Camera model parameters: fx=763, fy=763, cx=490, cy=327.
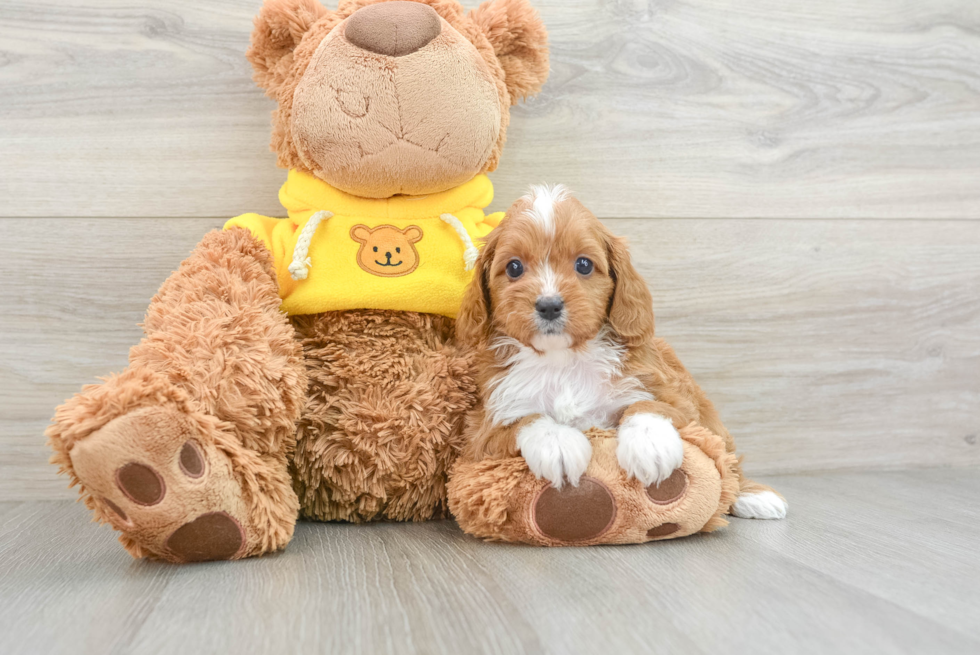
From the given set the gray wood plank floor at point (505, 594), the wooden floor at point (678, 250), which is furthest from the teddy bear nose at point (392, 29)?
the gray wood plank floor at point (505, 594)

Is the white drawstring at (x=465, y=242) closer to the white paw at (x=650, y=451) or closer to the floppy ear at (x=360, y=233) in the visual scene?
the floppy ear at (x=360, y=233)

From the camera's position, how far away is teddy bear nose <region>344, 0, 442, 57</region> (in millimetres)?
1362

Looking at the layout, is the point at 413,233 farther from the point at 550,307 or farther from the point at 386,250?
the point at 550,307

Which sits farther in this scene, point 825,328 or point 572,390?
point 825,328

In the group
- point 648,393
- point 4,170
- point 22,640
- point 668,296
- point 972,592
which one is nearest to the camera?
point 22,640

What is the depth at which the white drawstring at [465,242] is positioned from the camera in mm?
1445

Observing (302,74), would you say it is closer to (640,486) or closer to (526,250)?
(526,250)

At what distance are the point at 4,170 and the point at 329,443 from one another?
1012mm

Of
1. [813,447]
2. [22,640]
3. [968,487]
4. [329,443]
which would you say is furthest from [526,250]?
[968,487]

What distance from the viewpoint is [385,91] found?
135 cm

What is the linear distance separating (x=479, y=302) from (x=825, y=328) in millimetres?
1063

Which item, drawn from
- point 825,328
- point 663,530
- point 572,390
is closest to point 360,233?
point 572,390

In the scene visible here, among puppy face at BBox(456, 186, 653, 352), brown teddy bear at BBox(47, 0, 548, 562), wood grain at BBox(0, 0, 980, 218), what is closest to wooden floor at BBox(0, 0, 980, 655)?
wood grain at BBox(0, 0, 980, 218)

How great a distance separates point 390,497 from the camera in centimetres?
142
